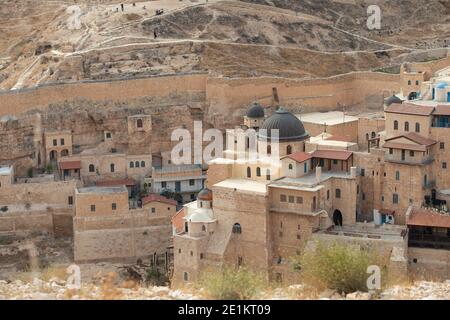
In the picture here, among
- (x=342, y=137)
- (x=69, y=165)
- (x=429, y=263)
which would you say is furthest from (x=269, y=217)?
(x=69, y=165)

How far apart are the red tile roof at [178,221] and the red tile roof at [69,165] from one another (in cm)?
788

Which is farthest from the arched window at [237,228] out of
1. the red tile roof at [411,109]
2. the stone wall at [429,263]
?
the red tile roof at [411,109]

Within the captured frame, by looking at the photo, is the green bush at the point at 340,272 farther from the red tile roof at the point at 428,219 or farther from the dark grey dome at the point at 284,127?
the dark grey dome at the point at 284,127

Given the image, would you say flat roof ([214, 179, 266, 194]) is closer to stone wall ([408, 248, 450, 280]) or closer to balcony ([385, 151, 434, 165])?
balcony ([385, 151, 434, 165])

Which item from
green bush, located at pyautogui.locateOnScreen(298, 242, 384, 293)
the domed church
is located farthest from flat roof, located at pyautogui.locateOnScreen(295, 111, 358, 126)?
green bush, located at pyautogui.locateOnScreen(298, 242, 384, 293)

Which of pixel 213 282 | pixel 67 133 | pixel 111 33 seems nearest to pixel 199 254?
pixel 67 133

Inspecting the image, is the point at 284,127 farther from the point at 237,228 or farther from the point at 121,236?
the point at 121,236

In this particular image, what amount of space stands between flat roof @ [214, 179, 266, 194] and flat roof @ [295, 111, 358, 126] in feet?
28.5

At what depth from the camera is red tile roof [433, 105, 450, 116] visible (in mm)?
40344

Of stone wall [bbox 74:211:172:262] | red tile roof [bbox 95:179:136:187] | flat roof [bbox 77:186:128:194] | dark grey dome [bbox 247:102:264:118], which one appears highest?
dark grey dome [bbox 247:102:264:118]

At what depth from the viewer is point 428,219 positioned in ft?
125

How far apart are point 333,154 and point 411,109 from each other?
12.6 ft
